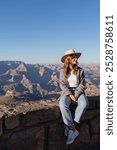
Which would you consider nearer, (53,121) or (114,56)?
(114,56)

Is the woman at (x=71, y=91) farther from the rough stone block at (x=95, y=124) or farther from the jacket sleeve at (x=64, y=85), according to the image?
the rough stone block at (x=95, y=124)

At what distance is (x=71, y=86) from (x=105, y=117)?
82cm

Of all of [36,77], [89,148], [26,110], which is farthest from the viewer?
[36,77]

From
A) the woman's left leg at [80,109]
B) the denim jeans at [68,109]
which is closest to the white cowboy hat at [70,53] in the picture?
the denim jeans at [68,109]

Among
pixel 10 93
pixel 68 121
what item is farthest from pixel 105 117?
pixel 10 93

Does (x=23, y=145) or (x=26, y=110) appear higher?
(x=26, y=110)

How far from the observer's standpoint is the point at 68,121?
4.40m

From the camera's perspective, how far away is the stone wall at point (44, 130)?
4023 mm

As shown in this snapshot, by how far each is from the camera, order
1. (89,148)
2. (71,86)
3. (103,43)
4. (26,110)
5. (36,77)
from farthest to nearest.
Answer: (36,77) < (89,148) < (71,86) < (26,110) < (103,43)

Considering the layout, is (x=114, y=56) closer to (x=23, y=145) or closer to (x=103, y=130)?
(x=103, y=130)

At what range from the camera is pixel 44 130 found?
4391mm

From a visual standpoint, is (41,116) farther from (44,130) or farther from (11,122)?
(11,122)

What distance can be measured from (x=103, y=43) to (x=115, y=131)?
42.3 inches

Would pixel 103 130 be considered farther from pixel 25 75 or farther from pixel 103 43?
pixel 25 75
